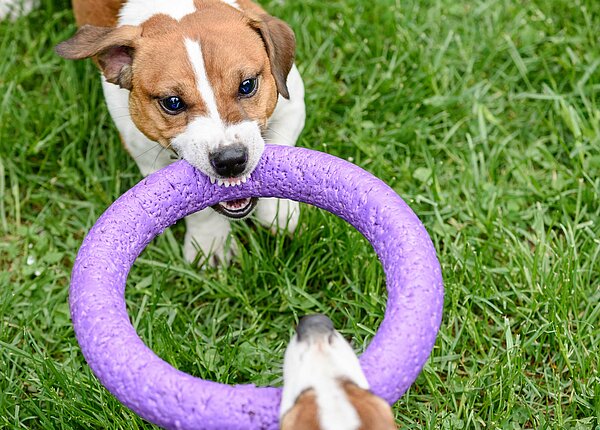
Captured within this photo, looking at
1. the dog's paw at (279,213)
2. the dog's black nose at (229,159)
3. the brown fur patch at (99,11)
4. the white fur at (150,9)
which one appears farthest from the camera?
the brown fur patch at (99,11)

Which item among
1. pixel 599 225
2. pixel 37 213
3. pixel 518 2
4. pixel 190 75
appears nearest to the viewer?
pixel 190 75

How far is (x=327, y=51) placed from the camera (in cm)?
584

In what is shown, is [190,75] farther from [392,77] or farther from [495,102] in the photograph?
[495,102]

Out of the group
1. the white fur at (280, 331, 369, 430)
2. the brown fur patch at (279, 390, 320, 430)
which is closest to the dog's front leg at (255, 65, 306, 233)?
the white fur at (280, 331, 369, 430)

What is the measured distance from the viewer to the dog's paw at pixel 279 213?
15.5 feet

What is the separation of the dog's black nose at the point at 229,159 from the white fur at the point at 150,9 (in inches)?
33.0

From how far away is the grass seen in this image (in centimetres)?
426

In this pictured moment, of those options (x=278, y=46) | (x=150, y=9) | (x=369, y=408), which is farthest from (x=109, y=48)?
(x=369, y=408)

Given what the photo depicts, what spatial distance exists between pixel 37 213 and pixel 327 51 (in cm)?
218

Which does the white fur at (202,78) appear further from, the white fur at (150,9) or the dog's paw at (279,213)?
the dog's paw at (279,213)

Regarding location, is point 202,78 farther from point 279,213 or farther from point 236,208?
point 279,213

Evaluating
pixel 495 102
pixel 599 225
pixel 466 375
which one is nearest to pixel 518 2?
pixel 495 102

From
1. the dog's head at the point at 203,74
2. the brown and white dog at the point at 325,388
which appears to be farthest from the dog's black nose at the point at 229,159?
the brown and white dog at the point at 325,388

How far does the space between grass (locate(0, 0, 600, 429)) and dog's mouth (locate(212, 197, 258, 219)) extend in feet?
1.24
